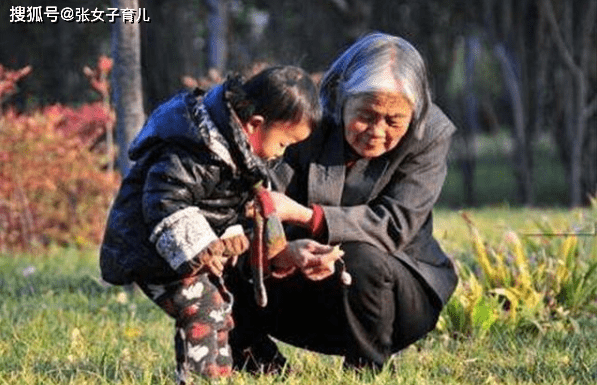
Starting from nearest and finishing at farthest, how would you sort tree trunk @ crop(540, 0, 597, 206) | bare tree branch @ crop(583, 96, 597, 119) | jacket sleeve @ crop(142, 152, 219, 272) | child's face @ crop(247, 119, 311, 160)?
jacket sleeve @ crop(142, 152, 219, 272) < child's face @ crop(247, 119, 311, 160) < tree trunk @ crop(540, 0, 597, 206) < bare tree branch @ crop(583, 96, 597, 119)

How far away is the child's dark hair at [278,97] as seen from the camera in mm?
3287

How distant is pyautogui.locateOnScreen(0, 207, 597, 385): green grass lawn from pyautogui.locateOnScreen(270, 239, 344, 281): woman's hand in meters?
0.31

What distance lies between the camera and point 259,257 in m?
3.45

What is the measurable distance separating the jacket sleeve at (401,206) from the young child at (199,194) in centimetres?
33

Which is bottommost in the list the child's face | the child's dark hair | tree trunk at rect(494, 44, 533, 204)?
tree trunk at rect(494, 44, 533, 204)

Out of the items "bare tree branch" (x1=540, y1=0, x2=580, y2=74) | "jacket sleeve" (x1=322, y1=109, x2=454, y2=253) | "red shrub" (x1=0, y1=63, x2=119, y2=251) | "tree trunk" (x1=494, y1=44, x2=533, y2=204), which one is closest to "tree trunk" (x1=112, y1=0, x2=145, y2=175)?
"red shrub" (x1=0, y1=63, x2=119, y2=251)

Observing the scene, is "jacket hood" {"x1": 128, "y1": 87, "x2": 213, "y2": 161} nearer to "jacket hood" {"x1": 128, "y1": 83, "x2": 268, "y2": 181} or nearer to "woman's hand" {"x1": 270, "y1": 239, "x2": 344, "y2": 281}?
"jacket hood" {"x1": 128, "y1": 83, "x2": 268, "y2": 181}

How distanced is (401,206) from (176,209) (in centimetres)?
84

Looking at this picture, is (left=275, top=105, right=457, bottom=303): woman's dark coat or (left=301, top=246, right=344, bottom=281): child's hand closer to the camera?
(left=301, top=246, right=344, bottom=281): child's hand

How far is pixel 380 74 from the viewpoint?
11.8 ft

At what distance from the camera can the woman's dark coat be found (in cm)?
378

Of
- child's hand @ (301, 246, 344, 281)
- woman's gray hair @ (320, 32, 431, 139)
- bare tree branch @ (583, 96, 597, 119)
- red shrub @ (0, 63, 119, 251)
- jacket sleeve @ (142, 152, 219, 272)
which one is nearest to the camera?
jacket sleeve @ (142, 152, 219, 272)

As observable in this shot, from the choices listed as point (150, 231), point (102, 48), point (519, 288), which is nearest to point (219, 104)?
point (150, 231)

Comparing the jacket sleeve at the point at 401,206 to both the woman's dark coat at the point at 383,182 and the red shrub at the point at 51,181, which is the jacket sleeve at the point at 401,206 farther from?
the red shrub at the point at 51,181
